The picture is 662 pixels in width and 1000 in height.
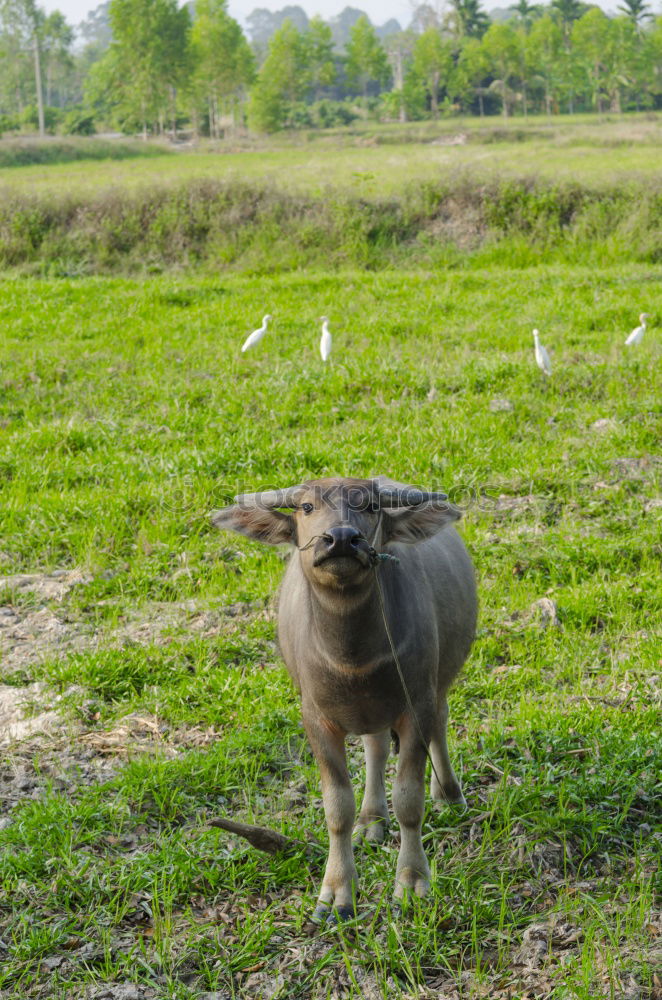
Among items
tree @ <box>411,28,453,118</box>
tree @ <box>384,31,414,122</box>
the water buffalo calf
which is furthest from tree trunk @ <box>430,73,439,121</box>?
the water buffalo calf

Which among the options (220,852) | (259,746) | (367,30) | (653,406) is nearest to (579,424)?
(653,406)

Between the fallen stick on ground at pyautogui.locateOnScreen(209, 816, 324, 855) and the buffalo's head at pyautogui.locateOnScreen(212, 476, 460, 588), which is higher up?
the buffalo's head at pyautogui.locateOnScreen(212, 476, 460, 588)

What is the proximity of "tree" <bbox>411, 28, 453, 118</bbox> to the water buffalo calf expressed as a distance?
8447 cm

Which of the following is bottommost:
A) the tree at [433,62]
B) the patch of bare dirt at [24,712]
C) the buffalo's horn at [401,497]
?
the patch of bare dirt at [24,712]

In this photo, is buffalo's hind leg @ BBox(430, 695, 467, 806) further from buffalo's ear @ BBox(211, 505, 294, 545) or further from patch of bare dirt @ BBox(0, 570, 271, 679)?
patch of bare dirt @ BBox(0, 570, 271, 679)

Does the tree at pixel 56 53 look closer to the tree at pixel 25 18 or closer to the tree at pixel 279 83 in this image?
the tree at pixel 25 18

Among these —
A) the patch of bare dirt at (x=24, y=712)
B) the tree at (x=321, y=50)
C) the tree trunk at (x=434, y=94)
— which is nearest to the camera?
the patch of bare dirt at (x=24, y=712)

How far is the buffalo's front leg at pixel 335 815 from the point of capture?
3.61m

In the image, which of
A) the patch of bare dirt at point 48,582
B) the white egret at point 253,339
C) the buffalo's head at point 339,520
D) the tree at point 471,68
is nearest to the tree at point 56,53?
the tree at point 471,68

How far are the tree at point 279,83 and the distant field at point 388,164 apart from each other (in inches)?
269

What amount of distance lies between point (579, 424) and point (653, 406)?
0.86 meters

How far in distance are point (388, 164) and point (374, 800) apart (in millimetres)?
27865

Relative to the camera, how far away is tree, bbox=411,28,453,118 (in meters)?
82.0

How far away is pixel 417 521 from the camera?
344 cm
